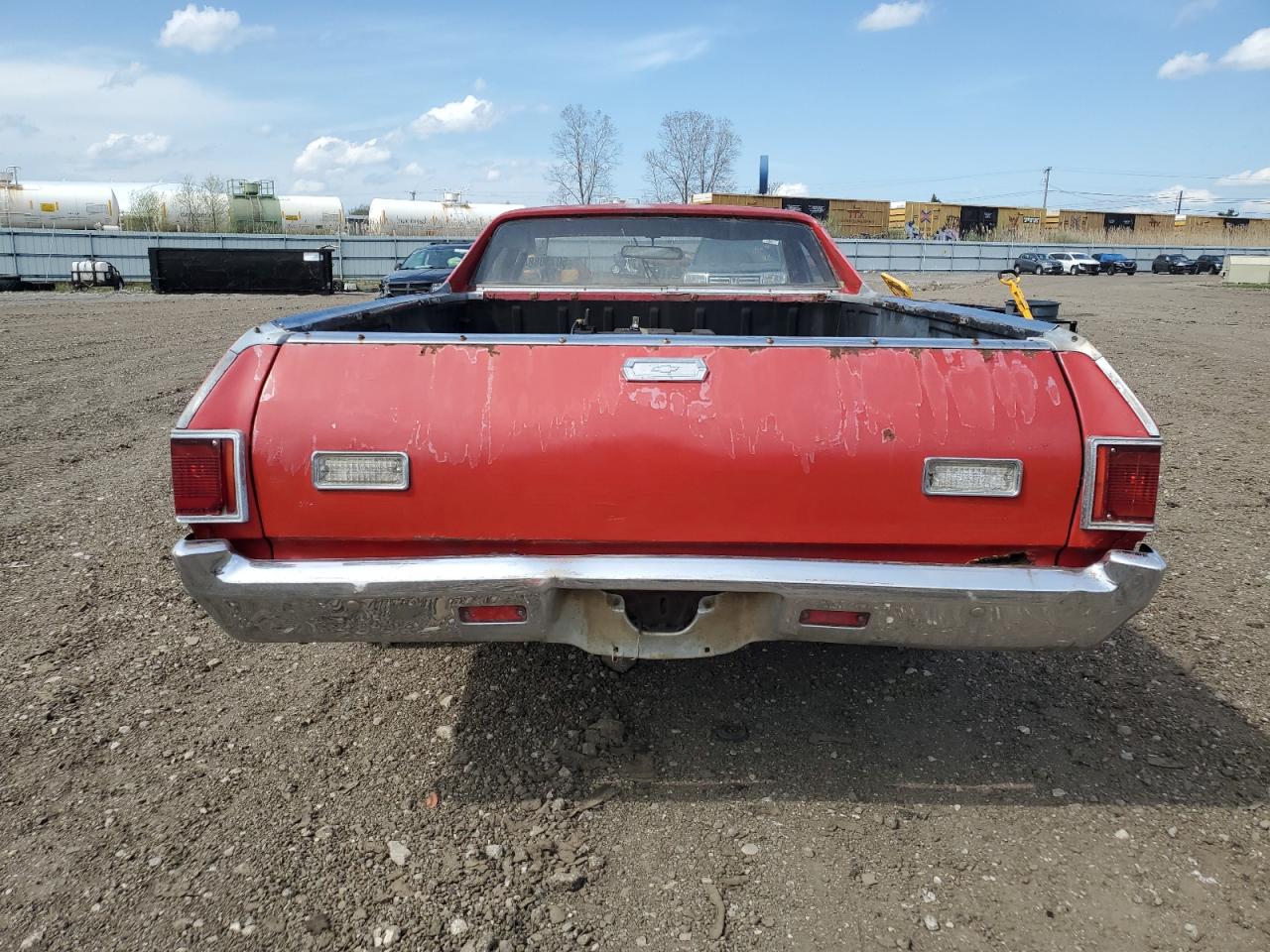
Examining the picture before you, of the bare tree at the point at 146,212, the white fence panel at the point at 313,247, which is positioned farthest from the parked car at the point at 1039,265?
the bare tree at the point at 146,212

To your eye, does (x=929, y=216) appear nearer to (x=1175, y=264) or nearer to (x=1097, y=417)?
(x=1175, y=264)

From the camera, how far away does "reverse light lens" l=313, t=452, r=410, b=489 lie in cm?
214

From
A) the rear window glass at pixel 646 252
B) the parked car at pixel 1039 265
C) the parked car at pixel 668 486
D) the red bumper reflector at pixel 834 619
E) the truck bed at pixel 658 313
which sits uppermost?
the parked car at pixel 1039 265

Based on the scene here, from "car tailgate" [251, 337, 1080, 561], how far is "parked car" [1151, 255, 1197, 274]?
51.7 meters

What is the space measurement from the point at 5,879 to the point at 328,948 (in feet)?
2.93

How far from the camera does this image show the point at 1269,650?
134 inches

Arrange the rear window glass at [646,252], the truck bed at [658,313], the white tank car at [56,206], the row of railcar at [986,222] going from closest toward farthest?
the truck bed at [658,313]
the rear window glass at [646,252]
the white tank car at [56,206]
the row of railcar at [986,222]

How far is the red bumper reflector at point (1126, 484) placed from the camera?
6.87ft

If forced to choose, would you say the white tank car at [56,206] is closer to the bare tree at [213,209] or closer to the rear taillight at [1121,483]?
the bare tree at [213,209]

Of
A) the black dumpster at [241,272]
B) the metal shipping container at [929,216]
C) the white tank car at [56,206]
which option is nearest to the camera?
the black dumpster at [241,272]

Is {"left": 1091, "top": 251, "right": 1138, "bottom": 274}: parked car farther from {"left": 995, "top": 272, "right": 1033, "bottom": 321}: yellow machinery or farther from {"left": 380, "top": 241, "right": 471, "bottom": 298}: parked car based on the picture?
{"left": 995, "top": 272, "right": 1033, "bottom": 321}: yellow machinery

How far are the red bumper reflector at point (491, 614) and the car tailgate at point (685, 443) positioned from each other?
187 mm

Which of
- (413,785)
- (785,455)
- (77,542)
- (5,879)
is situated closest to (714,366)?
(785,455)

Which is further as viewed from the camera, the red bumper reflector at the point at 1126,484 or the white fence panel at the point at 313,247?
the white fence panel at the point at 313,247
